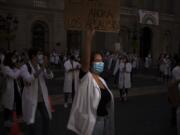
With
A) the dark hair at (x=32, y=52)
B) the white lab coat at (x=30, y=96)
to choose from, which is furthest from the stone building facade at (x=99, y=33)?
the white lab coat at (x=30, y=96)

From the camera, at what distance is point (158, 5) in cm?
5872

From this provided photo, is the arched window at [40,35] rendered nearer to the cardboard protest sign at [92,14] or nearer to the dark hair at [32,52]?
the dark hair at [32,52]

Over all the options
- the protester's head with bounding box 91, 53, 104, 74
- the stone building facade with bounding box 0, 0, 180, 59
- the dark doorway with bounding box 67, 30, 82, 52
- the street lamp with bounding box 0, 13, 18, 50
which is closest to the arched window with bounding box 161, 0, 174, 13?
the stone building facade with bounding box 0, 0, 180, 59

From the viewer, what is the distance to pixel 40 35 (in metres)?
45.7

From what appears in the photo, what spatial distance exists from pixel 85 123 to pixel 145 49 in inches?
2038

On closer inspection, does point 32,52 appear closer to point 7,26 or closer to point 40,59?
point 40,59

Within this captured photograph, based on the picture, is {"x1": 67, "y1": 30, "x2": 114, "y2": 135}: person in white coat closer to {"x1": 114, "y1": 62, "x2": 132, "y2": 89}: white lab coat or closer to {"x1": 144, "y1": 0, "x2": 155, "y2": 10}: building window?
{"x1": 114, "y1": 62, "x2": 132, "y2": 89}: white lab coat

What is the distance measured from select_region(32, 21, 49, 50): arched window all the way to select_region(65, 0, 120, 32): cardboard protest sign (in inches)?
1511

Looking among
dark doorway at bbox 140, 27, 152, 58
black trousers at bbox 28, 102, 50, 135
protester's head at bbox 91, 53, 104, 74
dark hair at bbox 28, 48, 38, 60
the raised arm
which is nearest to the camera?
the raised arm

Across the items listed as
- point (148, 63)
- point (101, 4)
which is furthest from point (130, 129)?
point (148, 63)

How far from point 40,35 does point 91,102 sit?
40413 mm

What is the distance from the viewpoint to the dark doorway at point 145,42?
56.4 m

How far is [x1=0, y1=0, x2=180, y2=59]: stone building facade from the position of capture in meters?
43.4

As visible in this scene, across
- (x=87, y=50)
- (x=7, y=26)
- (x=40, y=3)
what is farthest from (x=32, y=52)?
(x=40, y=3)
